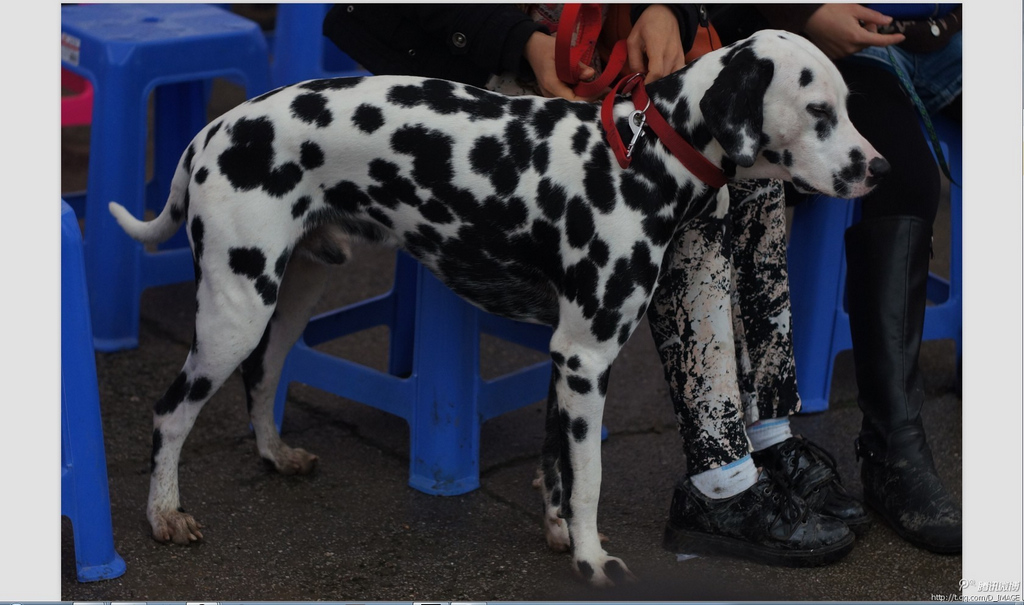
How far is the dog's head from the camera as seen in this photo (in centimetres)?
242

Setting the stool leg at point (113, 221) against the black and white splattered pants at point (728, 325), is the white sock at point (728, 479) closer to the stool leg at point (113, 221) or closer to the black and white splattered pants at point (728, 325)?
the black and white splattered pants at point (728, 325)

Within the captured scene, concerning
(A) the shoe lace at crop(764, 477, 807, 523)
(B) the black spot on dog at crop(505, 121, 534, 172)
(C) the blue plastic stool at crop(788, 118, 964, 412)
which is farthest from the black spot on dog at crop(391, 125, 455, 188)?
(C) the blue plastic stool at crop(788, 118, 964, 412)

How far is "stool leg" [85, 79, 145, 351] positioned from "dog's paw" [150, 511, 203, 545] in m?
1.32

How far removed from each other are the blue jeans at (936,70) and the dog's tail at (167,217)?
191 cm

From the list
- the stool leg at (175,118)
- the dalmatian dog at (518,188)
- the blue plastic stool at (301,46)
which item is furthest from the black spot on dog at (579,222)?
the stool leg at (175,118)

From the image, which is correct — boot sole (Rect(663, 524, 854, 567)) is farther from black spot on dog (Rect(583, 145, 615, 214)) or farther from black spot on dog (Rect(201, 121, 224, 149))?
black spot on dog (Rect(201, 121, 224, 149))

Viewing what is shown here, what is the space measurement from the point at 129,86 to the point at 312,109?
57.6 inches

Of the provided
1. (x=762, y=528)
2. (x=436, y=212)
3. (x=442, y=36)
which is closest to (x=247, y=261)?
(x=436, y=212)

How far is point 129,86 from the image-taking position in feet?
12.5

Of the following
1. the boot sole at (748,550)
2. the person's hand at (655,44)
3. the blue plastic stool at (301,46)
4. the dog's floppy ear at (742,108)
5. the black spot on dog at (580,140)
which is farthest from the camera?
the blue plastic stool at (301,46)

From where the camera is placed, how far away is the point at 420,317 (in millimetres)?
3090

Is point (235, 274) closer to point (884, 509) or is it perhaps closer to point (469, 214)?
point (469, 214)

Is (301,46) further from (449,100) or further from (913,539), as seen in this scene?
(913,539)

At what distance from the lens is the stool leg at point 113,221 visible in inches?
151
